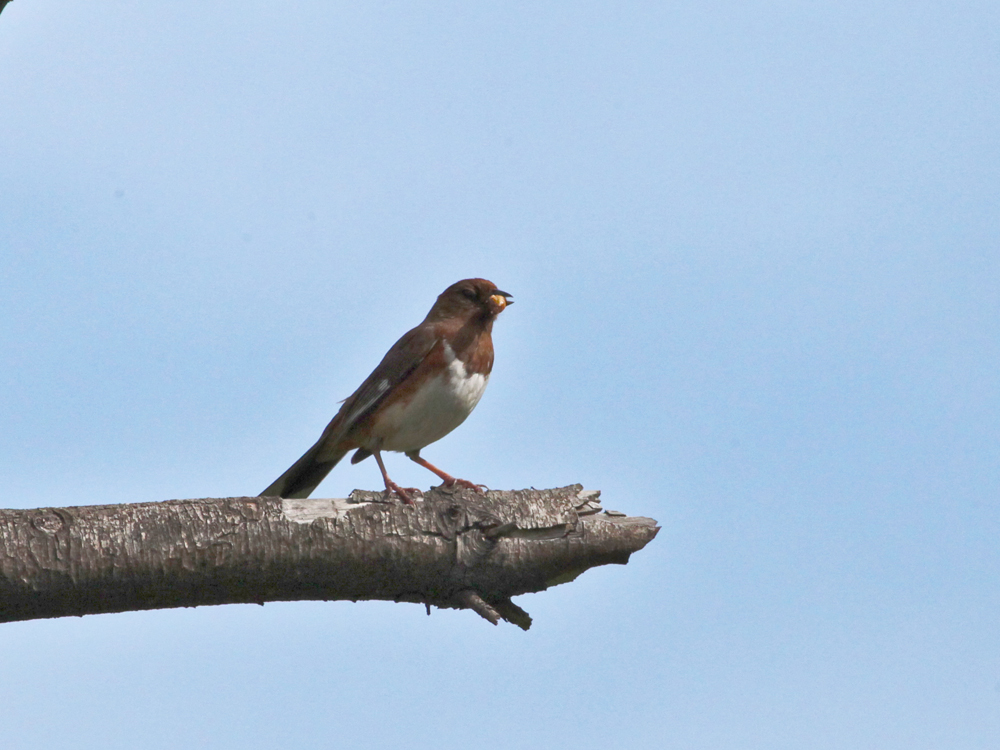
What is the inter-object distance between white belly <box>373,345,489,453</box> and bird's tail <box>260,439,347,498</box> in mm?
385

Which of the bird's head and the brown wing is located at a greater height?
the bird's head

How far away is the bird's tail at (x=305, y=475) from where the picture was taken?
23.6ft

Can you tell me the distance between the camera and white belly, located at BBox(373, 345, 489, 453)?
717 centimetres

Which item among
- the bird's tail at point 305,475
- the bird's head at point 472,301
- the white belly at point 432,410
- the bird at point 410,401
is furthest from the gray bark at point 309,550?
the bird's head at point 472,301

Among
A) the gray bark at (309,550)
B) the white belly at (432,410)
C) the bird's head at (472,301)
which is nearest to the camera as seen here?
the gray bark at (309,550)

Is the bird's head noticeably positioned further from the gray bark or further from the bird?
the gray bark

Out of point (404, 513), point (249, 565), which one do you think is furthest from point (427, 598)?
point (249, 565)

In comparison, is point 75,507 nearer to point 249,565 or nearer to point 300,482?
point 249,565

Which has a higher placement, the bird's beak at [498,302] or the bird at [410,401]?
the bird's beak at [498,302]

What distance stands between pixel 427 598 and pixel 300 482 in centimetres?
274

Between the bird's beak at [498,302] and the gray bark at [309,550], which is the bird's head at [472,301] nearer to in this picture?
the bird's beak at [498,302]

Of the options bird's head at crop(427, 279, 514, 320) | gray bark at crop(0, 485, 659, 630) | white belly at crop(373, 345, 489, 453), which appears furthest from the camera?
bird's head at crop(427, 279, 514, 320)

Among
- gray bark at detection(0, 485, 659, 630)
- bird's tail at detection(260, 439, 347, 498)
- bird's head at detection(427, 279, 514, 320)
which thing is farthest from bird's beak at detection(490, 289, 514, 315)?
gray bark at detection(0, 485, 659, 630)

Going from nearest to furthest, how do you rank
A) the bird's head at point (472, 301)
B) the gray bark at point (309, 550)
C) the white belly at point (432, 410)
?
the gray bark at point (309, 550) → the white belly at point (432, 410) → the bird's head at point (472, 301)
